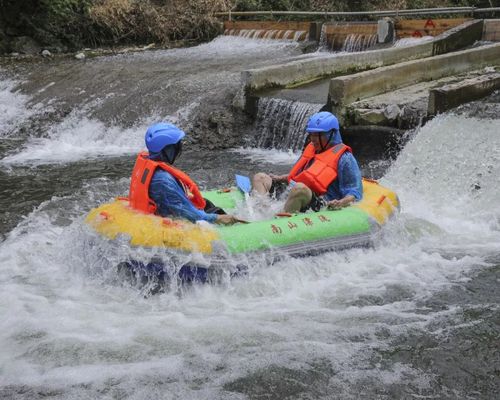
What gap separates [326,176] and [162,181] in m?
1.66

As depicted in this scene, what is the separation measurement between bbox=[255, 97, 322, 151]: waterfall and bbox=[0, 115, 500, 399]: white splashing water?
11.1ft

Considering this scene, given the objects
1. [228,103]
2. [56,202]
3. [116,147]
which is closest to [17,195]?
[56,202]

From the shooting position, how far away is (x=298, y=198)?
5.67 meters

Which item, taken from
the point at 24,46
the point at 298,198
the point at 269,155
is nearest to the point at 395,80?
the point at 269,155

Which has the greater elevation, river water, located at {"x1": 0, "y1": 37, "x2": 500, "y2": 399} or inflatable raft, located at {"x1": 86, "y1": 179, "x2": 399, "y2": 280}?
inflatable raft, located at {"x1": 86, "y1": 179, "x2": 399, "y2": 280}

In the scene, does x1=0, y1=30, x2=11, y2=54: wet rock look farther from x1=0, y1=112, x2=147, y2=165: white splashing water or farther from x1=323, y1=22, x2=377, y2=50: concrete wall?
x1=323, y1=22, x2=377, y2=50: concrete wall

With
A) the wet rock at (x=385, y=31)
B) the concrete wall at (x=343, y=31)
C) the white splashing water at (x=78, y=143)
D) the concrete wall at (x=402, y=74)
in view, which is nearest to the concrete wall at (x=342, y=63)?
the concrete wall at (x=402, y=74)

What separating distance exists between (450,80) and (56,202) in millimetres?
6439

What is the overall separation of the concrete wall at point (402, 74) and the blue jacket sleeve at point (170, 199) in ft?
15.0

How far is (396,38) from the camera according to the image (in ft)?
47.5

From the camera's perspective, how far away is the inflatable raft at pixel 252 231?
4.77 m

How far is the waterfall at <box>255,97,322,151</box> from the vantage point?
962cm

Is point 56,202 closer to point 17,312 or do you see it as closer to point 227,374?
point 17,312

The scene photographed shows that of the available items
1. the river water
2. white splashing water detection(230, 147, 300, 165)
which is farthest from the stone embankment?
white splashing water detection(230, 147, 300, 165)
